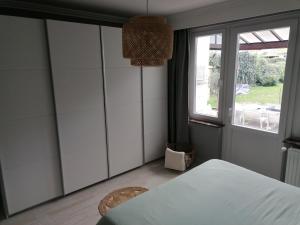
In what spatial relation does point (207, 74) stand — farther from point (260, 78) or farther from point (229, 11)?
point (229, 11)

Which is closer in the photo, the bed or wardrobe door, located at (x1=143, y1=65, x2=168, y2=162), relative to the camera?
the bed

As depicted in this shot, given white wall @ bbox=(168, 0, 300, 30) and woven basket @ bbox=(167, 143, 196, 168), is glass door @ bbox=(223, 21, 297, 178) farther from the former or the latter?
woven basket @ bbox=(167, 143, 196, 168)

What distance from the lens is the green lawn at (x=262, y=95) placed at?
107 inches

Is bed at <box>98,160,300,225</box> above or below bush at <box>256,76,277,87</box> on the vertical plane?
below

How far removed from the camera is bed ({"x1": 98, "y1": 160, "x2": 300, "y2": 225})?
151cm

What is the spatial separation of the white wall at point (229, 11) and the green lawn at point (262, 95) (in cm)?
88

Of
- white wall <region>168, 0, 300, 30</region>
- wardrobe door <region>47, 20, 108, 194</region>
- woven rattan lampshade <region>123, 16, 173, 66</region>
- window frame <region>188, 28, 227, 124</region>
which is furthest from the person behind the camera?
window frame <region>188, 28, 227, 124</region>

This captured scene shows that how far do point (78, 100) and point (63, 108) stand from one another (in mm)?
213

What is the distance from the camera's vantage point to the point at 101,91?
2.96m

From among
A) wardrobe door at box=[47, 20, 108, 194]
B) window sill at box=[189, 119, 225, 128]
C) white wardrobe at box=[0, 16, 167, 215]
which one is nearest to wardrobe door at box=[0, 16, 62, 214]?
white wardrobe at box=[0, 16, 167, 215]

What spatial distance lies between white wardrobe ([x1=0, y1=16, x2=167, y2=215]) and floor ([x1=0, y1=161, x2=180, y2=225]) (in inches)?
3.8

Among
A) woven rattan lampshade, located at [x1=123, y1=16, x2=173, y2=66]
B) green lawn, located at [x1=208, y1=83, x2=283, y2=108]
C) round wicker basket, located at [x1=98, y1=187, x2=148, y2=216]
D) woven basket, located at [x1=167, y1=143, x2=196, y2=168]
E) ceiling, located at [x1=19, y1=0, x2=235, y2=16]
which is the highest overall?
ceiling, located at [x1=19, y1=0, x2=235, y2=16]

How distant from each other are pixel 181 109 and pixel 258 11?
176 centimetres

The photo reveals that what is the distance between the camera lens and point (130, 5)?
2768 millimetres
